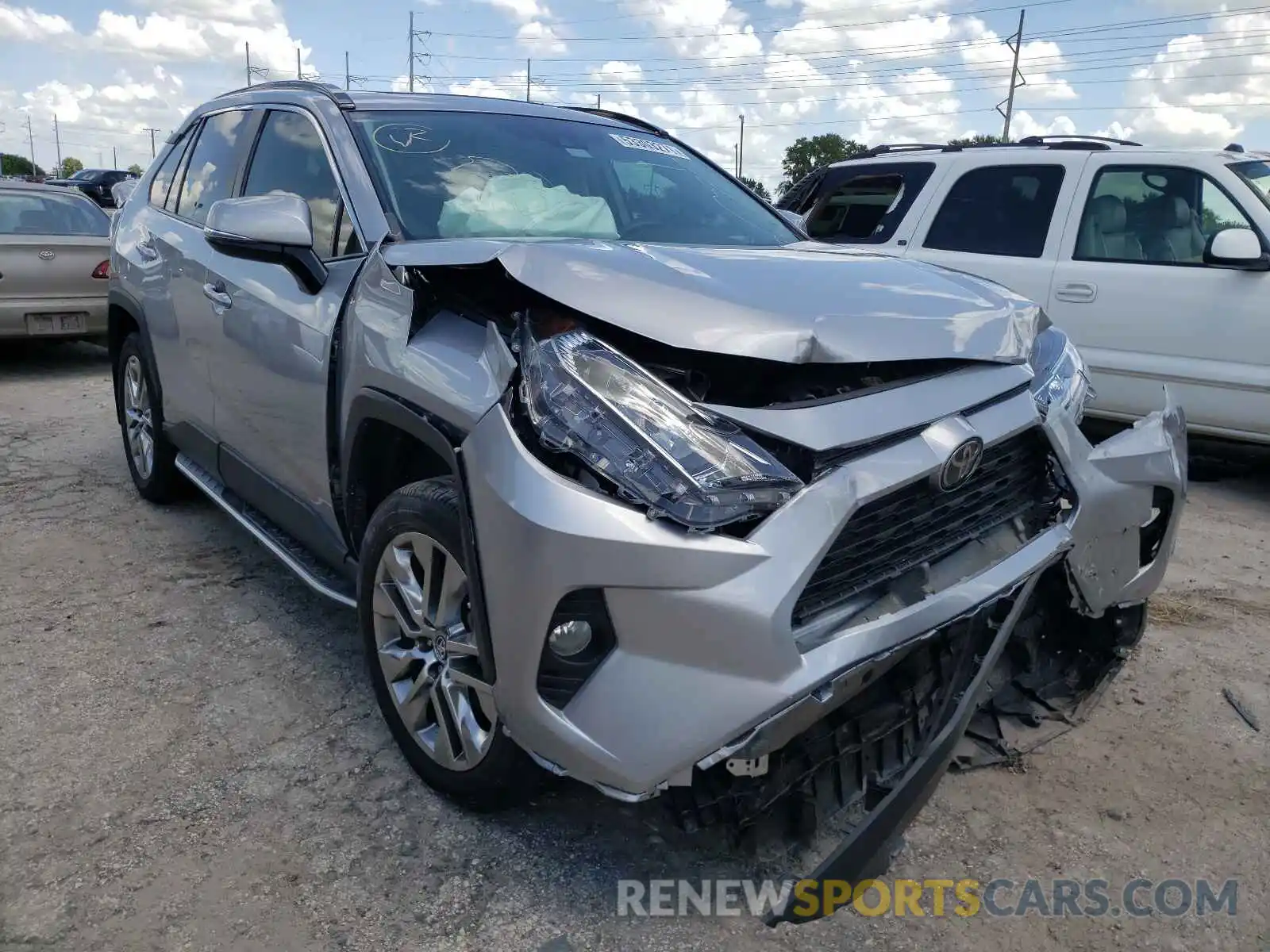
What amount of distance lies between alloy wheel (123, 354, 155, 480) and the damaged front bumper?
10.9 feet

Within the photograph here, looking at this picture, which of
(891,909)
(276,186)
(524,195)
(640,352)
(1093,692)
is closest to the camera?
(640,352)

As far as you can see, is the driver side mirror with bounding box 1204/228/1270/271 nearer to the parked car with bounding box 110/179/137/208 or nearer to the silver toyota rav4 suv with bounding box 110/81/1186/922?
the silver toyota rav4 suv with bounding box 110/81/1186/922

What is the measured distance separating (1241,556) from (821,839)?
319cm

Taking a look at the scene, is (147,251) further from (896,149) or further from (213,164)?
(896,149)

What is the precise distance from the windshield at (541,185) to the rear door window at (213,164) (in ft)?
3.44

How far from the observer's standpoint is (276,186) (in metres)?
3.61

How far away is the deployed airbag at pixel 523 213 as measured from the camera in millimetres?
2977

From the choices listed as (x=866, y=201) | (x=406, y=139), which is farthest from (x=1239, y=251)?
(x=406, y=139)

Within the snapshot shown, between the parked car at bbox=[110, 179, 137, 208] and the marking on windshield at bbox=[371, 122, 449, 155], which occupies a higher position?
the marking on windshield at bbox=[371, 122, 449, 155]

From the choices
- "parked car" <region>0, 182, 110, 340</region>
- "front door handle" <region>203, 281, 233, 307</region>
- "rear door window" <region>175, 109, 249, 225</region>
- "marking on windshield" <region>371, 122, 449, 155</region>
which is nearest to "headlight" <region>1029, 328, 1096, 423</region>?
"marking on windshield" <region>371, 122, 449, 155</region>

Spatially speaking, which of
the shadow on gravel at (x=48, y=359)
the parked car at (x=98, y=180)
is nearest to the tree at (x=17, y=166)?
the parked car at (x=98, y=180)

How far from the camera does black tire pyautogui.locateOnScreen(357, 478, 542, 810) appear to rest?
2314mm

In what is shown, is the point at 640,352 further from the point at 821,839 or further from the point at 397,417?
the point at 821,839

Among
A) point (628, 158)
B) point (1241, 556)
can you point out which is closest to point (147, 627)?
point (628, 158)
